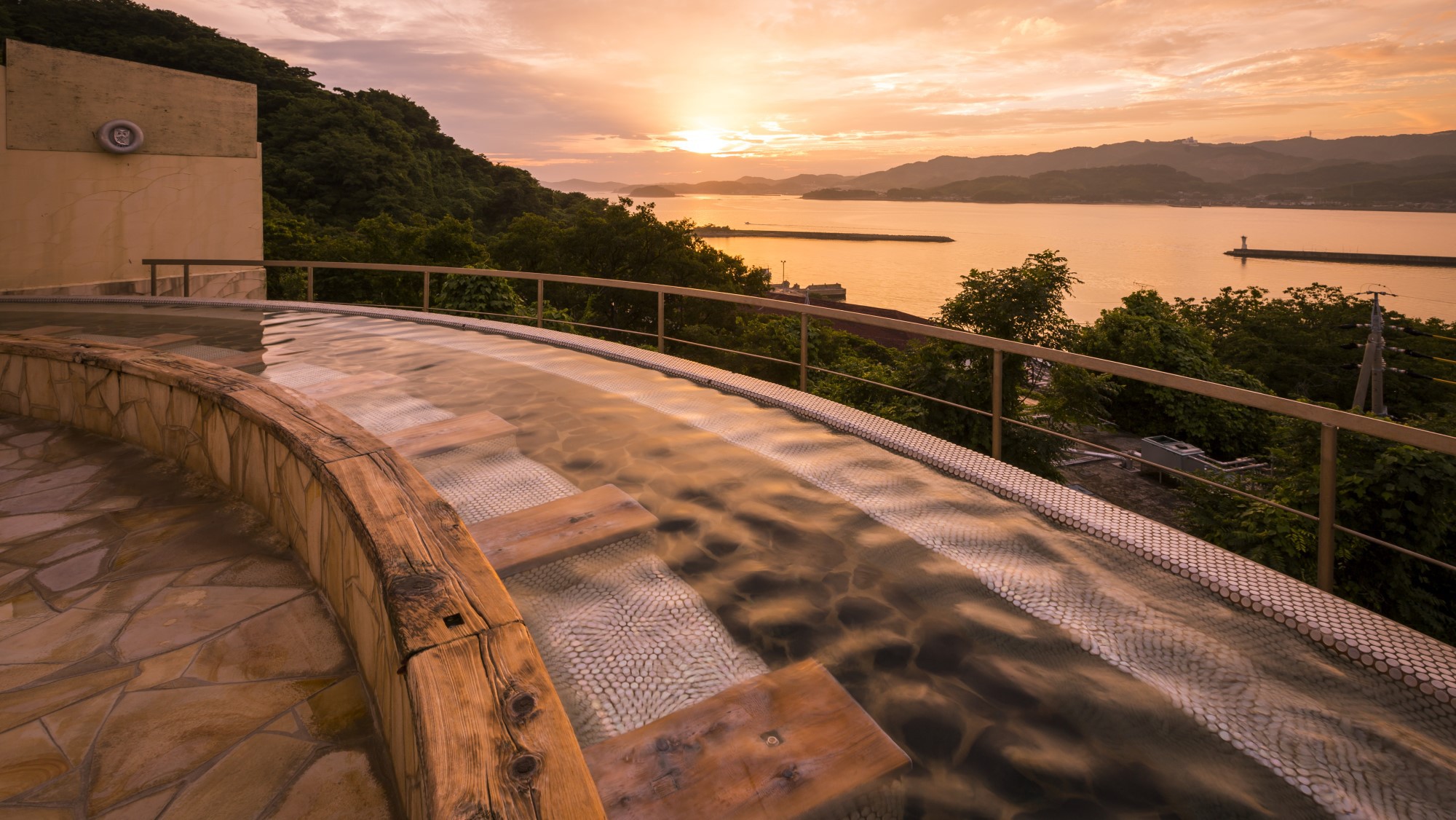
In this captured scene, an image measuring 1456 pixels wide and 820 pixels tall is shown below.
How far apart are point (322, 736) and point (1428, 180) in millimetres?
242516

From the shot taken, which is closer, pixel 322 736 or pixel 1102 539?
pixel 322 736

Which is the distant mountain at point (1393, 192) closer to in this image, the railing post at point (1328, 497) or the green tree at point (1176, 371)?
the green tree at point (1176, 371)

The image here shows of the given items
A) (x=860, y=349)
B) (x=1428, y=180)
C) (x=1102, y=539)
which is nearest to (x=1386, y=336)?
(x=860, y=349)

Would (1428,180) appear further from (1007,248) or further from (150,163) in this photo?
(150,163)

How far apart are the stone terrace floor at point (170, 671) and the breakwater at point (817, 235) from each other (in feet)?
550

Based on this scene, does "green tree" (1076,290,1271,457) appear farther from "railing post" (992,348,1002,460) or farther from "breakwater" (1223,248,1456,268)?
"breakwater" (1223,248,1456,268)

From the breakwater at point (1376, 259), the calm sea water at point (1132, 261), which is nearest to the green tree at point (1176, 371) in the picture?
the calm sea water at point (1132, 261)

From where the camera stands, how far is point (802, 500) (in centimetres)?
363

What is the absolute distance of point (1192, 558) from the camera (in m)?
2.95

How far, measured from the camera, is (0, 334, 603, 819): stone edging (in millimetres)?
1340

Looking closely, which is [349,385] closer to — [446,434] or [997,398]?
[446,434]

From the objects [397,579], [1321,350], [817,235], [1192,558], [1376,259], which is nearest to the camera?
[397,579]

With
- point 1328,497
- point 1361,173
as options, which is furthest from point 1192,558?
point 1361,173

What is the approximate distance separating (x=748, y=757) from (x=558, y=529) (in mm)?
1569
